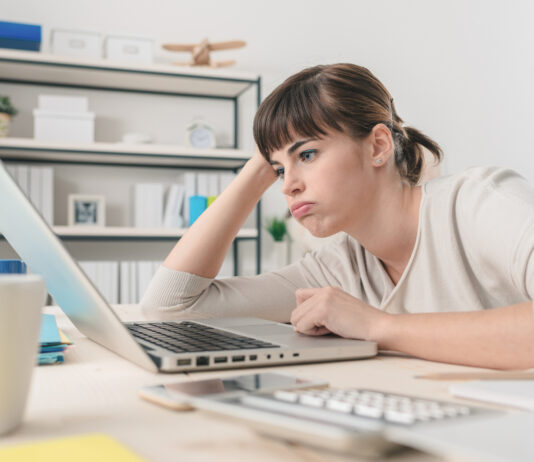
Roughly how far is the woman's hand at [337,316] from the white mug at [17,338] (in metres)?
0.48

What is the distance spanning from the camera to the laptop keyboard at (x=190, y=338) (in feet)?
2.23

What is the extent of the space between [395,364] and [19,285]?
18.1 inches

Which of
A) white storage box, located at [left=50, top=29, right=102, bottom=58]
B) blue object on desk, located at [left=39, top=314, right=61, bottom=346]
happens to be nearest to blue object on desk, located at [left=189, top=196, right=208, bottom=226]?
white storage box, located at [left=50, top=29, right=102, bottom=58]

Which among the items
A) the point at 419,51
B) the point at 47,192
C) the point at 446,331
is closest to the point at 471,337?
the point at 446,331

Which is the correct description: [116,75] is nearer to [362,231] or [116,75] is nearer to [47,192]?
[47,192]

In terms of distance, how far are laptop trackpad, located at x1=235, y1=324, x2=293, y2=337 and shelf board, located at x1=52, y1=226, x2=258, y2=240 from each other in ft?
6.24

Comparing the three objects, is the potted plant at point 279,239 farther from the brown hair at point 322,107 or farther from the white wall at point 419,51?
the brown hair at point 322,107

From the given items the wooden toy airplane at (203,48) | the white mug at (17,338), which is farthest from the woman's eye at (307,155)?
the wooden toy airplane at (203,48)

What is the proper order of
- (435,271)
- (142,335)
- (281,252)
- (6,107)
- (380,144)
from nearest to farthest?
(142,335) < (435,271) < (380,144) < (6,107) < (281,252)

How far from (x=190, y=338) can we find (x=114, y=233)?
2.14m

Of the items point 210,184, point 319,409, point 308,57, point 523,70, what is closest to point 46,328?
point 319,409

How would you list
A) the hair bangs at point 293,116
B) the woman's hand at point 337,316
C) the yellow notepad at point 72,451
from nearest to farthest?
Result: the yellow notepad at point 72,451 < the woman's hand at point 337,316 < the hair bangs at point 293,116

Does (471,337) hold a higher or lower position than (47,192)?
lower

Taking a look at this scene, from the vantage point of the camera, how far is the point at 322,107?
3.58 feet
